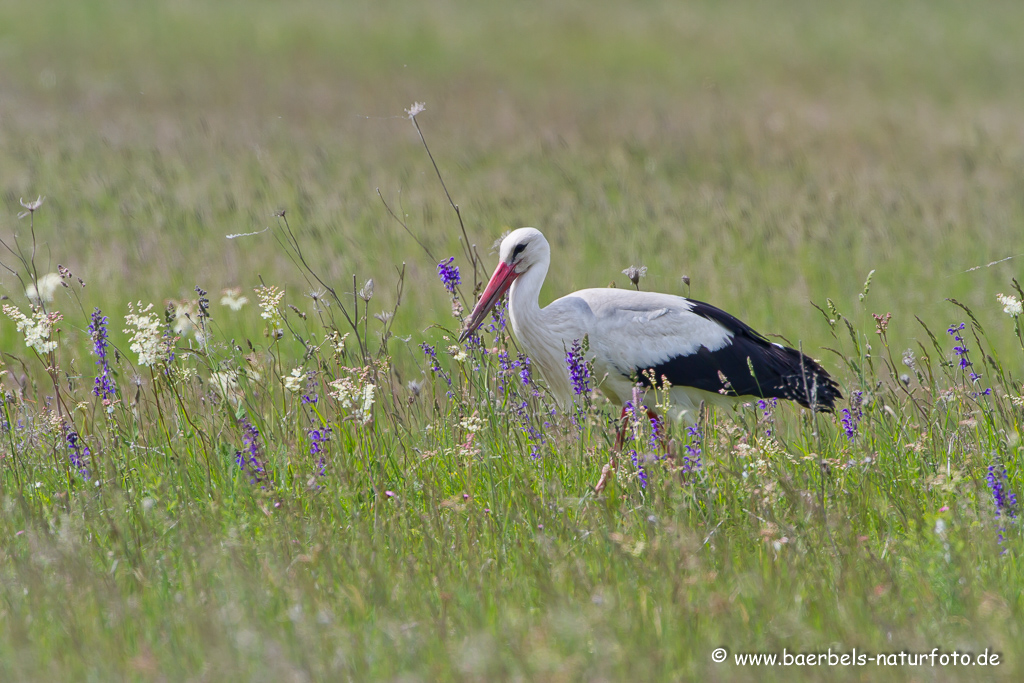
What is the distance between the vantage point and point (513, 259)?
14.9 feet

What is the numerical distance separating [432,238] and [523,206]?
1042mm

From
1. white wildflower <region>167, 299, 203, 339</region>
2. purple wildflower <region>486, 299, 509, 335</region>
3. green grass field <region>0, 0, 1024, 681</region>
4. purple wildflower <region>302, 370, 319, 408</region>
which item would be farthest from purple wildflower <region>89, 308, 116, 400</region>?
purple wildflower <region>486, 299, 509, 335</region>

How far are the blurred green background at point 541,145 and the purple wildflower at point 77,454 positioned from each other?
195cm

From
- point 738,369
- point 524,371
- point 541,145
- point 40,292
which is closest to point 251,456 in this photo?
point 40,292

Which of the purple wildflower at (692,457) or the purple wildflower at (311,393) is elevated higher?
the purple wildflower at (311,393)

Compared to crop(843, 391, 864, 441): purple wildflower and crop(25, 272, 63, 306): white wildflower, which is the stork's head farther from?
crop(25, 272, 63, 306): white wildflower

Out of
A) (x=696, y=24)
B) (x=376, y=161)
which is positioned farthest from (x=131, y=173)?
(x=696, y=24)

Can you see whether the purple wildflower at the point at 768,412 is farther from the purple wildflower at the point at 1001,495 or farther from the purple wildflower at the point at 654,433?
the purple wildflower at the point at 1001,495

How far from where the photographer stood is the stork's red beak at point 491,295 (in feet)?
13.6

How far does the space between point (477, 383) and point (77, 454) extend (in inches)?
59.2

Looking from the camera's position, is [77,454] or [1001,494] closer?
[1001,494]

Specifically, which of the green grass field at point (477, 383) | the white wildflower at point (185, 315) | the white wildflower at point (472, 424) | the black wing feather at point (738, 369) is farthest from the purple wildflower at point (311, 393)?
the black wing feather at point (738, 369)

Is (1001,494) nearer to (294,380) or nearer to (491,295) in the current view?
(491,295)

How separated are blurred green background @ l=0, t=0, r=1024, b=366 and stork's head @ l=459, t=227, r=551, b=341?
1356 millimetres
